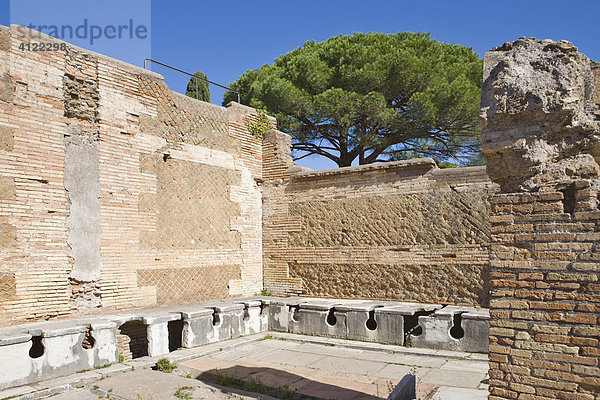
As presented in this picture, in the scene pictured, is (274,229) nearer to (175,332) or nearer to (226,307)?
(226,307)

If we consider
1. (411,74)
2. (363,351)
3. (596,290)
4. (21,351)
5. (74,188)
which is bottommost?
(363,351)

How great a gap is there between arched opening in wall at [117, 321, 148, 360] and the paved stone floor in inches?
26.1

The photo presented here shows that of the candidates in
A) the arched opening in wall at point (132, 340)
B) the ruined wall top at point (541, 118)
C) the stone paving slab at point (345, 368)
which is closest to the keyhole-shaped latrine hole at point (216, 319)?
the stone paving slab at point (345, 368)

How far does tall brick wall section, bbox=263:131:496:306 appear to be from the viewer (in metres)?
7.43

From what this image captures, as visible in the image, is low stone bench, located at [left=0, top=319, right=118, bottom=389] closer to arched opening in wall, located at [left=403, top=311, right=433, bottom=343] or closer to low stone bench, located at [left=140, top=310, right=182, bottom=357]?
low stone bench, located at [left=140, top=310, right=182, bottom=357]

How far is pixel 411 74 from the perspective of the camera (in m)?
13.5

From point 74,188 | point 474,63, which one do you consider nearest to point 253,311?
point 74,188

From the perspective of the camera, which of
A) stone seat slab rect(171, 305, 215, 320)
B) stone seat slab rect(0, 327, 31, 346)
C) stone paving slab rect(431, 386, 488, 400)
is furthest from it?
stone seat slab rect(171, 305, 215, 320)

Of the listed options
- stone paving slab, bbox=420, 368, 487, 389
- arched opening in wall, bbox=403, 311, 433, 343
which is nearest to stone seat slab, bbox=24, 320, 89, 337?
stone paving slab, bbox=420, 368, 487, 389

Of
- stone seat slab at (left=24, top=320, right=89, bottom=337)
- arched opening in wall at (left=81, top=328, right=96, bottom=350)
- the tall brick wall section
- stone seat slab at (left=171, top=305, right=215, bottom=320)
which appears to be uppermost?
the tall brick wall section

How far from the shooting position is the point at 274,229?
379 inches

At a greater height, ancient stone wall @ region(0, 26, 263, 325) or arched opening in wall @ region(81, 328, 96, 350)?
ancient stone wall @ region(0, 26, 263, 325)

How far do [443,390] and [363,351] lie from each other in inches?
99.0

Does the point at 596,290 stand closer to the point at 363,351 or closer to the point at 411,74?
the point at 363,351
